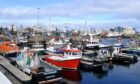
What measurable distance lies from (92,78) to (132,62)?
49.2ft

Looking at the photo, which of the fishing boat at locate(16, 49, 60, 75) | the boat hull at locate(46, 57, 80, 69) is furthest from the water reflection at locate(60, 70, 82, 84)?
the fishing boat at locate(16, 49, 60, 75)

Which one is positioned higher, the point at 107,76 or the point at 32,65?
the point at 32,65

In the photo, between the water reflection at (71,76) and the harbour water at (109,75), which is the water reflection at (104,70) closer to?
the harbour water at (109,75)

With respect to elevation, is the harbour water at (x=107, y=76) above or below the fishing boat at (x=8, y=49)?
below

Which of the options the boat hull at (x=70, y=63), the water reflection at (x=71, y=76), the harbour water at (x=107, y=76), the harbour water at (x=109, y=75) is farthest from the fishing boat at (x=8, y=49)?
the harbour water at (x=107, y=76)

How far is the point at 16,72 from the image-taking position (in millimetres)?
28812

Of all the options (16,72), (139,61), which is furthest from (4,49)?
(139,61)

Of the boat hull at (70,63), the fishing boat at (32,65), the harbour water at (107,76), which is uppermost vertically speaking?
the fishing boat at (32,65)

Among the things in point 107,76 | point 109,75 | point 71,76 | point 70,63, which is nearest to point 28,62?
point 71,76

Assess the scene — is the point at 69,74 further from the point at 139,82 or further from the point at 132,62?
the point at 132,62

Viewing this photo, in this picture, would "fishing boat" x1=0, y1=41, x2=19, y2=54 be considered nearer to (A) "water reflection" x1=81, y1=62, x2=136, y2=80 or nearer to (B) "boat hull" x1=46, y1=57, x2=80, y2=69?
(B) "boat hull" x1=46, y1=57, x2=80, y2=69

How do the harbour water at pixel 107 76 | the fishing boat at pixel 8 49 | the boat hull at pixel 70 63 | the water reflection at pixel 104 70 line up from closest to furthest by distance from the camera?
the harbour water at pixel 107 76 → the water reflection at pixel 104 70 → the boat hull at pixel 70 63 → the fishing boat at pixel 8 49

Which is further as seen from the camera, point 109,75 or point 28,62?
point 109,75

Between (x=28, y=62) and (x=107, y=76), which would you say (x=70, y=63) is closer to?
(x=107, y=76)
